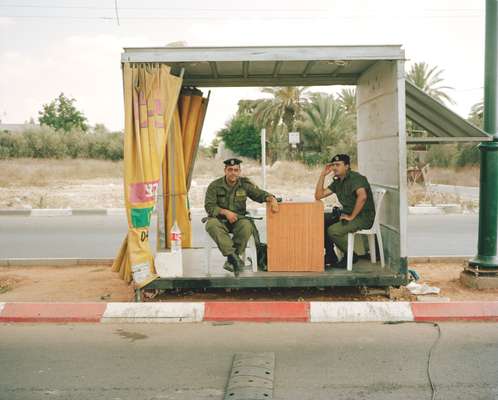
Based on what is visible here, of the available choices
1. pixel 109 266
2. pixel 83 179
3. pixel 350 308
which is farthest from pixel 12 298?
pixel 83 179

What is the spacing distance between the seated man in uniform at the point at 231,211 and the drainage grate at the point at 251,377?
5.38ft

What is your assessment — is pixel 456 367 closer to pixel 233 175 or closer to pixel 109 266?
pixel 233 175

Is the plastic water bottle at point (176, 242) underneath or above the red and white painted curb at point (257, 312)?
above

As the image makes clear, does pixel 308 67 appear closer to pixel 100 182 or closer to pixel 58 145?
pixel 100 182

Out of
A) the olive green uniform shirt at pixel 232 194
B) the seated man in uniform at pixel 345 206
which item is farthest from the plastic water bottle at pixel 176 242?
the seated man in uniform at pixel 345 206

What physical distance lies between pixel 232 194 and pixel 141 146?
130 centimetres

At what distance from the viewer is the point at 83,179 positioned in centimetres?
2906

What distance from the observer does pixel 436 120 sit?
21.4ft

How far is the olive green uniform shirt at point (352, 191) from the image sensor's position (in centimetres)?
640

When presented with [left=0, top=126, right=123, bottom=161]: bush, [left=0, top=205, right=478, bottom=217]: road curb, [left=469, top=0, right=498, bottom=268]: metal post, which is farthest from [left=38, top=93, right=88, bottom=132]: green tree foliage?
[left=469, top=0, right=498, bottom=268]: metal post

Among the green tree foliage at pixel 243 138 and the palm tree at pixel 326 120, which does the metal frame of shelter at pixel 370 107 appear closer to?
the palm tree at pixel 326 120

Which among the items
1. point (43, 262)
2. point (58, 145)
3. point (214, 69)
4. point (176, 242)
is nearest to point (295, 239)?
point (176, 242)

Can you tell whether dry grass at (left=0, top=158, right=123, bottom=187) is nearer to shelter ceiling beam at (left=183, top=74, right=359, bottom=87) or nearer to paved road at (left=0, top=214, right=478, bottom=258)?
paved road at (left=0, top=214, right=478, bottom=258)

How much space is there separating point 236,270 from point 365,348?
179 centimetres
